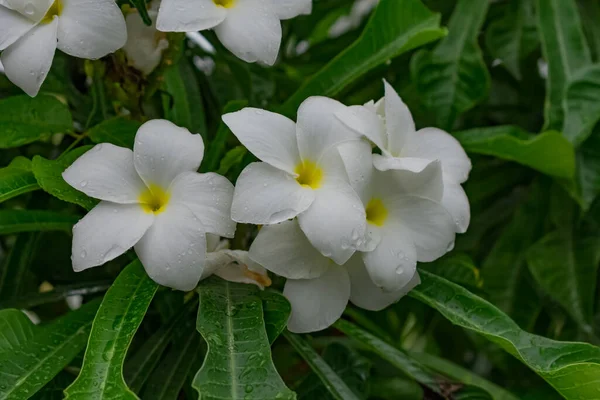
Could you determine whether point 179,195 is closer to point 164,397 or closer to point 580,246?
point 164,397

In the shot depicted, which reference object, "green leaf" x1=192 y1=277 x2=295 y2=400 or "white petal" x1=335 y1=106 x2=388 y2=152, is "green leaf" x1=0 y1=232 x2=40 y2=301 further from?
"white petal" x1=335 y1=106 x2=388 y2=152

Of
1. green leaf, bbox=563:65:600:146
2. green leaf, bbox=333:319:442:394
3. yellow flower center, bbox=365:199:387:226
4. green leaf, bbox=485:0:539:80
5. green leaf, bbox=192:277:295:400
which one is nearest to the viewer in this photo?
green leaf, bbox=192:277:295:400

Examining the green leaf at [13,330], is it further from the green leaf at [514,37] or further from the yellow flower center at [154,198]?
the green leaf at [514,37]

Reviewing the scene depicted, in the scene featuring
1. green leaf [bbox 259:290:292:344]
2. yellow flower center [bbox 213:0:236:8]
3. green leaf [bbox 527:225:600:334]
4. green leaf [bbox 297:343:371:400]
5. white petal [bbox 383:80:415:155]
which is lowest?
green leaf [bbox 527:225:600:334]

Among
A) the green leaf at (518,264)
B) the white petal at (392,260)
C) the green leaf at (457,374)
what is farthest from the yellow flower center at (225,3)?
the green leaf at (518,264)

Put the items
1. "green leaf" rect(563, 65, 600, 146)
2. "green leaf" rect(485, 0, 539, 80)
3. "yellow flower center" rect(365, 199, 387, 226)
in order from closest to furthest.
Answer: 1. "yellow flower center" rect(365, 199, 387, 226)
2. "green leaf" rect(563, 65, 600, 146)
3. "green leaf" rect(485, 0, 539, 80)

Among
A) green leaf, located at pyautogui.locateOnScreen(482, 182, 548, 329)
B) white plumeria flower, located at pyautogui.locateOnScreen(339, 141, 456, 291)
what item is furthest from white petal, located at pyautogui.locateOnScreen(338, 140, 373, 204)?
green leaf, located at pyautogui.locateOnScreen(482, 182, 548, 329)

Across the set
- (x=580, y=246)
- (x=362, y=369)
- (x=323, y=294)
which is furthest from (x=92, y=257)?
(x=580, y=246)

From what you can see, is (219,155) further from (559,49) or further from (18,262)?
(559,49)
